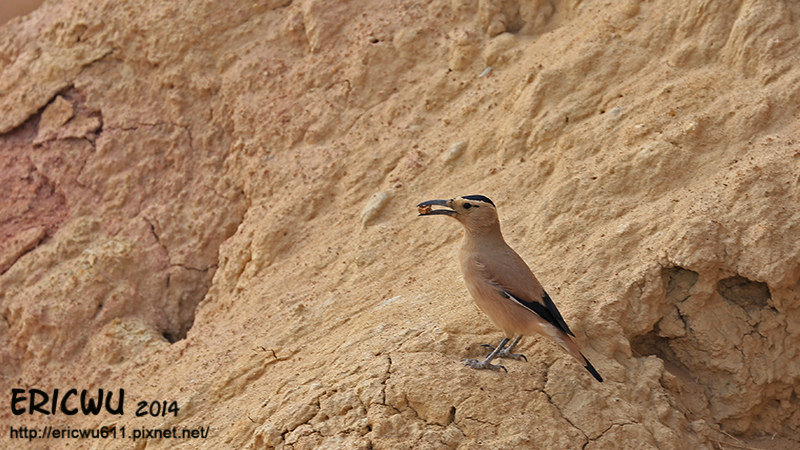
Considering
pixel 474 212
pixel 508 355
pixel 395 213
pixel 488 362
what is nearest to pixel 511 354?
pixel 508 355

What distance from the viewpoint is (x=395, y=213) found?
648 cm

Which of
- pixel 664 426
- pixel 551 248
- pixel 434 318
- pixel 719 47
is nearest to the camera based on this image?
pixel 664 426

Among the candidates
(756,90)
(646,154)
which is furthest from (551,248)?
(756,90)

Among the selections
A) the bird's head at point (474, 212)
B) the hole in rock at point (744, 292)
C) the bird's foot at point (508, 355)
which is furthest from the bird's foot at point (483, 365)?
the hole in rock at point (744, 292)

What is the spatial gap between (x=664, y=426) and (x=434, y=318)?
61.9 inches

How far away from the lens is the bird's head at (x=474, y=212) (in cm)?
498

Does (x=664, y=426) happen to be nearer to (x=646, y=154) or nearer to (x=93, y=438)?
(x=646, y=154)

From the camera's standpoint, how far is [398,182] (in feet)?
21.8

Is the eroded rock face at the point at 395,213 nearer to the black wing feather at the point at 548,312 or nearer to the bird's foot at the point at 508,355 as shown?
the bird's foot at the point at 508,355

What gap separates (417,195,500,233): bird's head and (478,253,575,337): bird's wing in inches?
12.0

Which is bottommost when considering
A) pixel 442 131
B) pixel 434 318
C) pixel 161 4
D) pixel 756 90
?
pixel 434 318

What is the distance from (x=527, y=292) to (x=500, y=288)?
0.17 meters

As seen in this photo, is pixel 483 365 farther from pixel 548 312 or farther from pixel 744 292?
pixel 744 292

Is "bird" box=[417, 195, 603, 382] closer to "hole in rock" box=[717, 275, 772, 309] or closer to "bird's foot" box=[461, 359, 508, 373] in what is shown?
"bird's foot" box=[461, 359, 508, 373]
